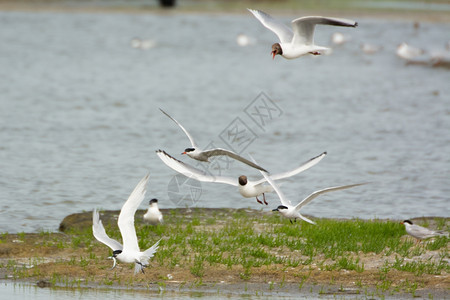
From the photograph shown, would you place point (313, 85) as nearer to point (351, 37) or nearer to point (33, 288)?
point (351, 37)

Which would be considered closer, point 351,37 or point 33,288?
point 33,288

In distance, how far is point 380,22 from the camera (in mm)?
50938

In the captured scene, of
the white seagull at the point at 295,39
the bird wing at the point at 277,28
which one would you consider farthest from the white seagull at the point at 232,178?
the bird wing at the point at 277,28

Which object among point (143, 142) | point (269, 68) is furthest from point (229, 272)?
point (269, 68)

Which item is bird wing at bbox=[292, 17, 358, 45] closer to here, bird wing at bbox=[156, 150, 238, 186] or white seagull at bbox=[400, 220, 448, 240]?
bird wing at bbox=[156, 150, 238, 186]

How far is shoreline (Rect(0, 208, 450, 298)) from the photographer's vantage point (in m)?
9.38

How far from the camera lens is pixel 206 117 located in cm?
2364

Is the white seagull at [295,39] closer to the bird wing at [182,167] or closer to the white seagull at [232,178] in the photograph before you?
the white seagull at [232,178]

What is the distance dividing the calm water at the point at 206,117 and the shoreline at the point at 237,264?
1.70 m

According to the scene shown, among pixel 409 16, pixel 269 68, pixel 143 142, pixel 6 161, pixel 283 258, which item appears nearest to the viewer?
pixel 283 258

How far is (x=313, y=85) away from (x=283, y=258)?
21.2 m

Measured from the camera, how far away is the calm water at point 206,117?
14789 millimetres

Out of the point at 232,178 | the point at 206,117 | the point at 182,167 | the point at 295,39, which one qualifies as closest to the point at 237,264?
the point at 232,178

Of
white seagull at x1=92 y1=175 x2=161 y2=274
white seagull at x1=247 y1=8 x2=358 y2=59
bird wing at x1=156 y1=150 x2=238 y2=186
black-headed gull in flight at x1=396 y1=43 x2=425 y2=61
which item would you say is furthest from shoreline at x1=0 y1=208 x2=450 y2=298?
black-headed gull in flight at x1=396 y1=43 x2=425 y2=61
